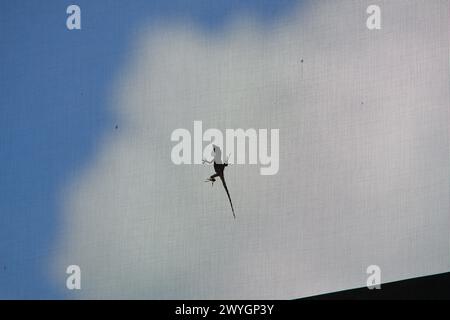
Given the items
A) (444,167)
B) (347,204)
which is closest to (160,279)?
(347,204)

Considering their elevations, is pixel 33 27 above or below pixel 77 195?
above

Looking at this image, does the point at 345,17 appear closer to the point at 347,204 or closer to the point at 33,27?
the point at 347,204

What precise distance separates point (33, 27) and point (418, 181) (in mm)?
1968

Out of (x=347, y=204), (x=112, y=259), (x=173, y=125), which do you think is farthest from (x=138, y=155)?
(x=347, y=204)

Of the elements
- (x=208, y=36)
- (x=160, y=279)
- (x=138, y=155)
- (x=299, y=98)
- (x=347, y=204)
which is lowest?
(x=160, y=279)

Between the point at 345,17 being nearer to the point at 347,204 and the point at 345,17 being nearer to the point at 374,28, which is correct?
the point at 374,28

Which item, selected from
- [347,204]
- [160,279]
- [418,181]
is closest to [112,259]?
[160,279]

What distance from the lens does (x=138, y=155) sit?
3312mm

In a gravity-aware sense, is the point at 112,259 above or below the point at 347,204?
below

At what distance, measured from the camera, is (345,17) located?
3.35 meters

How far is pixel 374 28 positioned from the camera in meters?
3.34

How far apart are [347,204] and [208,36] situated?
1.04 metres

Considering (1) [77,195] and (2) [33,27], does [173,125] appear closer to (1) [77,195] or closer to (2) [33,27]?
(1) [77,195]

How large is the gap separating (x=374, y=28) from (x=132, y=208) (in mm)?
1432
